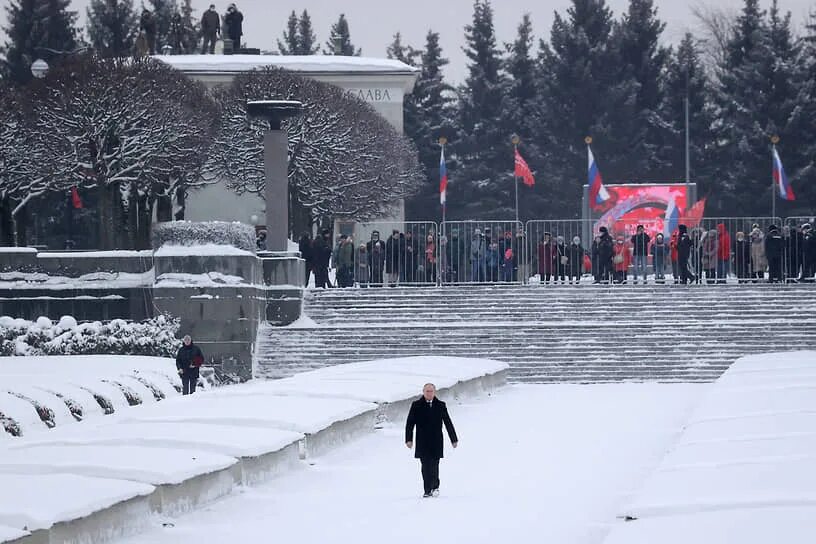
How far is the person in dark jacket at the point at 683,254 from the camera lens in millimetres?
37875

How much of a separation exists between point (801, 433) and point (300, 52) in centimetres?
8524

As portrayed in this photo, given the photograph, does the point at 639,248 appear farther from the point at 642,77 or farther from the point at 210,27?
the point at 642,77

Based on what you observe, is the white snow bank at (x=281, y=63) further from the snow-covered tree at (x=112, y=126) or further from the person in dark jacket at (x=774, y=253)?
the person in dark jacket at (x=774, y=253)

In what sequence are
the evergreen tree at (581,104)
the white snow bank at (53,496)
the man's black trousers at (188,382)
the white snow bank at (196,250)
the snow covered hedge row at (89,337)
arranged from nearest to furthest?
1. the white snow bank at (53,496)
2. the man's black trousers at (188,382)
3. the snow covered hedge row at (89,337)
4. the white snow bank at (196,250)
5. the evergreen tree at (581,104)

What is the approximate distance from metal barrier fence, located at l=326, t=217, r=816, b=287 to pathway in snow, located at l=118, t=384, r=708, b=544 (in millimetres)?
14453

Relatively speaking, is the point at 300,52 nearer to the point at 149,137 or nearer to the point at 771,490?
the point at 149,137

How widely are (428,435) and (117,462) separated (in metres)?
2.96

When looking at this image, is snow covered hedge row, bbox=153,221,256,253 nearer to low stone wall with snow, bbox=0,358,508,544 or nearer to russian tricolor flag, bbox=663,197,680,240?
low stone wall with snow, bbox=0,358,508,544

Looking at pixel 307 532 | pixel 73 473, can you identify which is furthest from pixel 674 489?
pixel 73 473

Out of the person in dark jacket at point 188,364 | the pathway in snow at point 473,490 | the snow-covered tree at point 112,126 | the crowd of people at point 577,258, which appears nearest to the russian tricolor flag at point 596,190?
the crowd of people at point 577,258

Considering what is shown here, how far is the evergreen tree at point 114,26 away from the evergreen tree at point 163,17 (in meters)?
2.01

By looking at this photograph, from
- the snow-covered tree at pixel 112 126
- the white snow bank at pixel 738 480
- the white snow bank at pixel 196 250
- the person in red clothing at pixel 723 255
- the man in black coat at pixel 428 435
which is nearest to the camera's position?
the white snow bank at pixel 738 480

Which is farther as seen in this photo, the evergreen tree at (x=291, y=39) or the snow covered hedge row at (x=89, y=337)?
the evergreen tree at (x=291, y=39)

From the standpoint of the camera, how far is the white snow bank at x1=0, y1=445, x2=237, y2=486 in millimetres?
14156
